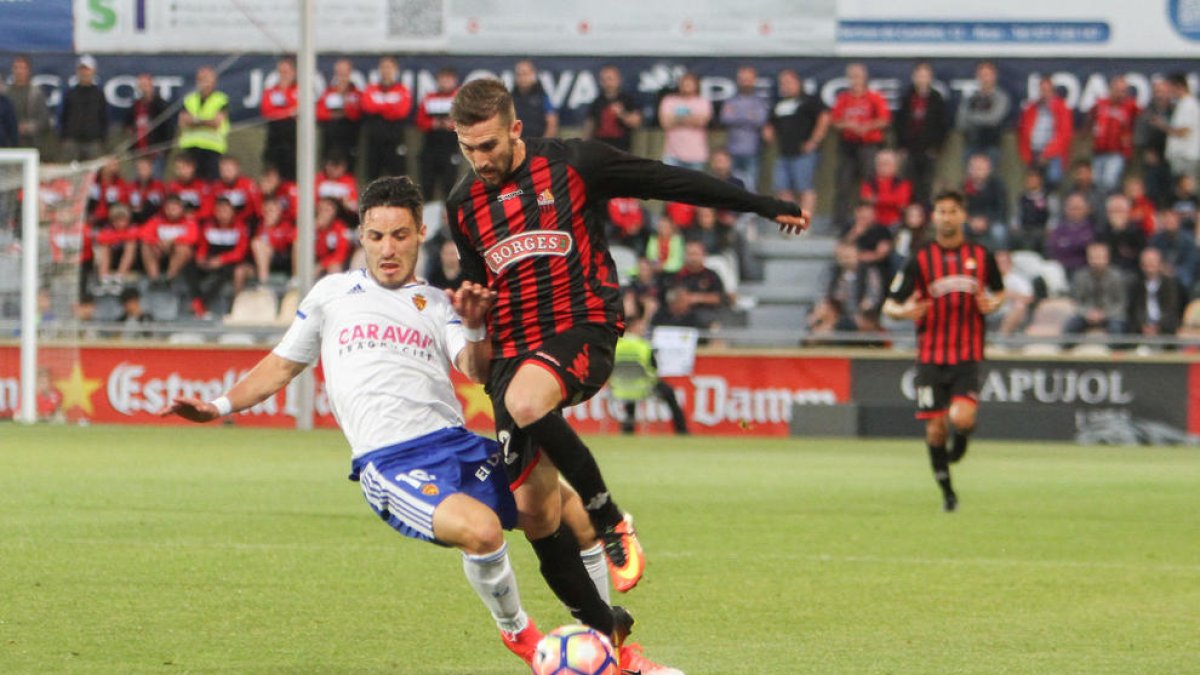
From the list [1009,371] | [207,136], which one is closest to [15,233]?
[207,136]

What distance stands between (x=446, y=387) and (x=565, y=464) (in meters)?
0.59

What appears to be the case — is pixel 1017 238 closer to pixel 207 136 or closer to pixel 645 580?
pixel 207 136

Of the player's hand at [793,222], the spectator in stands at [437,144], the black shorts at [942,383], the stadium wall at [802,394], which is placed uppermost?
the spectator in stands at [437,144]

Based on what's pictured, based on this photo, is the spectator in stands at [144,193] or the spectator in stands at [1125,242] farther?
the spectator in stands at [144,193]

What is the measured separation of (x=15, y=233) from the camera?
22.5 meters

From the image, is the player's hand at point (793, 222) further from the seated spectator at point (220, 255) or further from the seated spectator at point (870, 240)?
the seated spectator at point (220, 255)

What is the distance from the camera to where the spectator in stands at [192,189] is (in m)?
24.7

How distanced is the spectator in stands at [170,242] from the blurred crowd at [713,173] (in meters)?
0.04

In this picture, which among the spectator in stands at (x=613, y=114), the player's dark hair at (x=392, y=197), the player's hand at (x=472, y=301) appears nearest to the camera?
the player's hand at (x=472, y=301)

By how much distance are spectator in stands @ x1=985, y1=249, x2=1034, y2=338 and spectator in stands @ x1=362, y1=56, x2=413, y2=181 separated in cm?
792

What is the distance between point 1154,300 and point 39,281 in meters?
13.5

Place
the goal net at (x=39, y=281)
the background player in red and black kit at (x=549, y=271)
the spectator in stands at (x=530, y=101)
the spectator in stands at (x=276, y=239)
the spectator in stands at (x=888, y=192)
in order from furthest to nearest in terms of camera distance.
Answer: the spectator in stands at (x=276, y=239) < the spectator in stands at (x=888, y=192) < the spectator in stands at (x=530, y=101) < the goal net at (x=39, y=281) < the background player in red and black kit at (x=549, y=271)

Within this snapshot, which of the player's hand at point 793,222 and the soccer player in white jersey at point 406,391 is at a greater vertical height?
the player's hand at point 793,222

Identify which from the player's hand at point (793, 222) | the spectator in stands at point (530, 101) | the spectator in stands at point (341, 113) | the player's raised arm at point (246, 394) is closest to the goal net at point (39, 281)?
the spectator in stands at point (341, 113)
